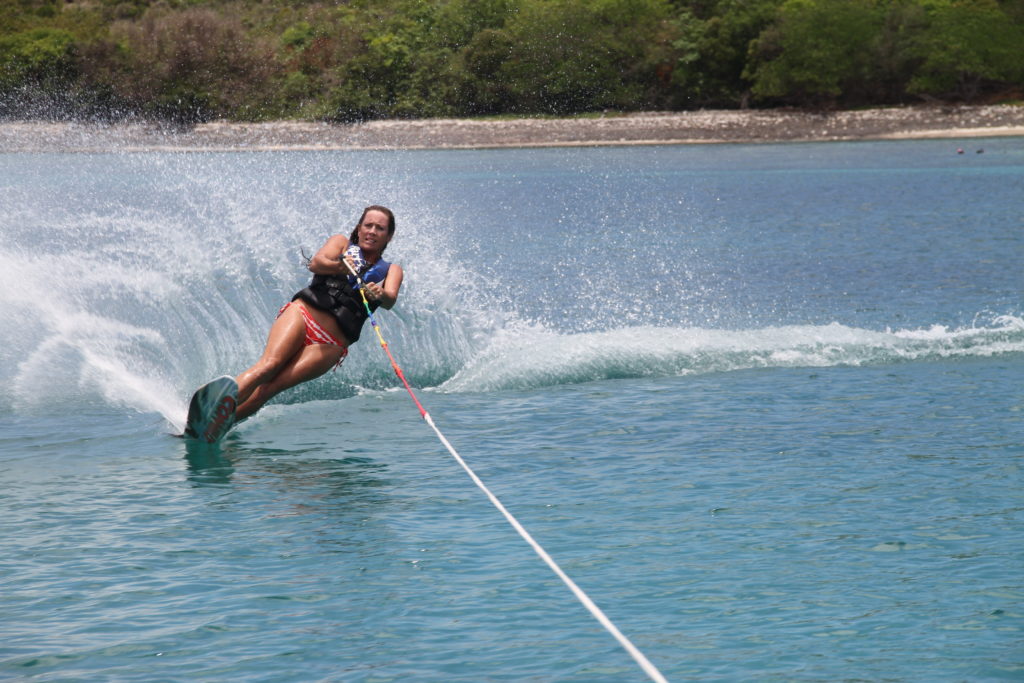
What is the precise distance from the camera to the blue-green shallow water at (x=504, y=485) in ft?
15.4

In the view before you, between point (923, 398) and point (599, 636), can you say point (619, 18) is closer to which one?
point (923, 398)

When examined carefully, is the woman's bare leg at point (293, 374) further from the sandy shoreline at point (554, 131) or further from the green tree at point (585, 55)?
the green tree at point (585, 55)

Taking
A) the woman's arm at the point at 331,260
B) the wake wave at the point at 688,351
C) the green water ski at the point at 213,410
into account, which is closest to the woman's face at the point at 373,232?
the woman's arm at the point at 331,260

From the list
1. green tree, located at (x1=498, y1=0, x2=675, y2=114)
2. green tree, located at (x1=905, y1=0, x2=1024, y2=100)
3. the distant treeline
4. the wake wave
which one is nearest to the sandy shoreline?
the distant treeline

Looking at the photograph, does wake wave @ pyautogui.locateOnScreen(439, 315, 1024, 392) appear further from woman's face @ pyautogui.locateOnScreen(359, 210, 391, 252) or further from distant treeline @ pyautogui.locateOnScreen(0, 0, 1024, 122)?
distant treeline @ pyautogui.locateOnScreen(0, 0, 1024, 122)

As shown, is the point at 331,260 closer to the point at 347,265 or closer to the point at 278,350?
the point at 347,265

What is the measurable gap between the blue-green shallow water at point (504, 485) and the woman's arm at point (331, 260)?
1076mm

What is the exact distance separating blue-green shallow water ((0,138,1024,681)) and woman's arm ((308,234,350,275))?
108 centimetres

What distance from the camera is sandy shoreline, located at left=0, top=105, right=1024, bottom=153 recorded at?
197 feet

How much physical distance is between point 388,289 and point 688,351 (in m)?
3.74

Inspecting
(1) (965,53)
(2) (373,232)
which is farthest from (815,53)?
(2) (373,232)

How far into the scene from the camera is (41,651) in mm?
4582

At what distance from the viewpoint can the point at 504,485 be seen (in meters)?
6.76

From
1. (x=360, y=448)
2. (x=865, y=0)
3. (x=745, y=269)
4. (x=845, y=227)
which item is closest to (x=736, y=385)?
(x=360, y=448)
